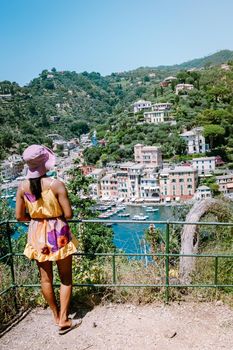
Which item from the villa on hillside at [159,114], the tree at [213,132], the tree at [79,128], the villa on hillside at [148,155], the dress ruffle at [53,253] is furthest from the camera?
the tree at [79,128]

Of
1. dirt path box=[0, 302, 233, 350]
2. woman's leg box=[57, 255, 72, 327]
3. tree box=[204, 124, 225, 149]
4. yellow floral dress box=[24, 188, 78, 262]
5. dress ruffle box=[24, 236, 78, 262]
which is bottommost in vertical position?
dirt path box=[0, 302, 233, 350]

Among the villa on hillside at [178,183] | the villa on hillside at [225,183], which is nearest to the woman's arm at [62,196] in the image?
the villa on hillside at [225,183]

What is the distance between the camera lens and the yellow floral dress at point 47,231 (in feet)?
7.85

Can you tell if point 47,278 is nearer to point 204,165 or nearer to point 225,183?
point 225,183

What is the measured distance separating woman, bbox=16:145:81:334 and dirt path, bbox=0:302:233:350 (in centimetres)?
17

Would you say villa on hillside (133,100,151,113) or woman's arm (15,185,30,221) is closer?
woman's arm (15,185,30,221)

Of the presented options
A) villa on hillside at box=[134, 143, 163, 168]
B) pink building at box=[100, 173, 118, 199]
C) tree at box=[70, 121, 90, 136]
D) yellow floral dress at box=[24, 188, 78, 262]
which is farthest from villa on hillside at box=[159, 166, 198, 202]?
tree at box=[70, 121, 90, 136]

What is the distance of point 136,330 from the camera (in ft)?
8.70

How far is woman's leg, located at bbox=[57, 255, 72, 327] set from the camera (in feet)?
8.30

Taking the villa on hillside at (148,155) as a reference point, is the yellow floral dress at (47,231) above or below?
above

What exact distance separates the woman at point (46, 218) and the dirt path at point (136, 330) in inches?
6.7

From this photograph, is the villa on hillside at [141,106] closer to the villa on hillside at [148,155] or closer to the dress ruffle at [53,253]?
the villa on hillside at [148,155]

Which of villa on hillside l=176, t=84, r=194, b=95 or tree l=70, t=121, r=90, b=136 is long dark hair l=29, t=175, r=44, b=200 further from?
tree l=70, t=121, r=90, b=136

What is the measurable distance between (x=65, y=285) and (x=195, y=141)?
53482mm
